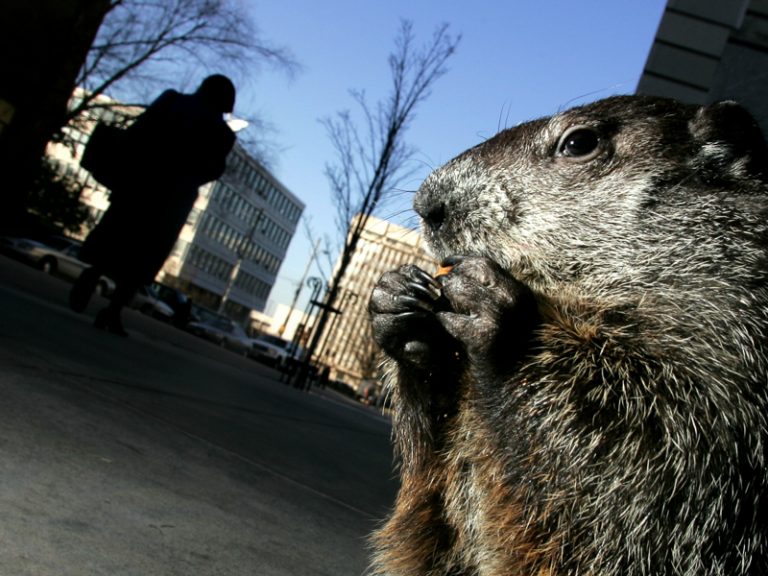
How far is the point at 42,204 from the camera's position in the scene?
35.5 meters

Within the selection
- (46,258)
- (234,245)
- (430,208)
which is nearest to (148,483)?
(430,208)

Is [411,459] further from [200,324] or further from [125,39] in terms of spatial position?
[200,324]

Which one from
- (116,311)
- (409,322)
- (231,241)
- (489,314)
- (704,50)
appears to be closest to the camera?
(489,314)

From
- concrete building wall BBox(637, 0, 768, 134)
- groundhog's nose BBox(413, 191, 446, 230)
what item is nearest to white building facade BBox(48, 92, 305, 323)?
concrete building wall BBox(637, 0, 768, 134)

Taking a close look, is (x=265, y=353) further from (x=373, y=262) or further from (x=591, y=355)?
(x=591, y=355)

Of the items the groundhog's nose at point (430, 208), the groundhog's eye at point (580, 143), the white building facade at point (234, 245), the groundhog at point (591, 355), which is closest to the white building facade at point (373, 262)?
the groundhog's nose at point (430, 208)

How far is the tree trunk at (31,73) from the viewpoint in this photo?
53.6 feet

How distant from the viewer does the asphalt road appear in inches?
56.9

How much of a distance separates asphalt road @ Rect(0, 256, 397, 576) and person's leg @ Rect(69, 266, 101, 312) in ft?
7.73

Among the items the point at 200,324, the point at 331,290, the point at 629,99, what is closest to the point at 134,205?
the point at 629,99

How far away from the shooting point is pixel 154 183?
6.18m

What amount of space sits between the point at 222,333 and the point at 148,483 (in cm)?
3453

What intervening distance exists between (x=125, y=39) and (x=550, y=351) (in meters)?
27.0

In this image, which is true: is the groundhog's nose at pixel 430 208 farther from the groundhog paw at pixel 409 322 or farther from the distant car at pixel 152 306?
the distant car at pixel 152 306
